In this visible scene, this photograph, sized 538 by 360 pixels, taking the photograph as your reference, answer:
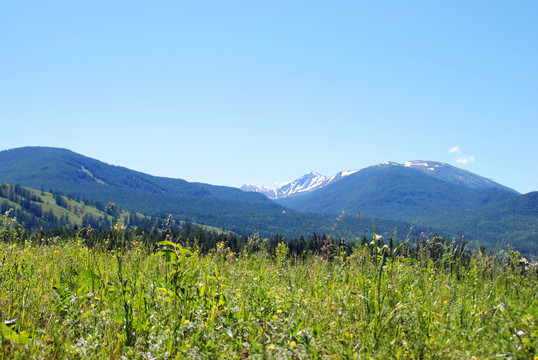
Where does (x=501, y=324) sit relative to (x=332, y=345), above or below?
above

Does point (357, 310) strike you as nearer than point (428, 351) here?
Result: No

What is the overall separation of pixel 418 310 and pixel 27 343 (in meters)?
4.25

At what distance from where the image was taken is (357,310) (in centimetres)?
425

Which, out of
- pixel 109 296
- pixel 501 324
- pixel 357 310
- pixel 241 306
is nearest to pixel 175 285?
pixel 241 306

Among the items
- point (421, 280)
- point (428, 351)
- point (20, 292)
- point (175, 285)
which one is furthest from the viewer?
Result: point (421, 280)

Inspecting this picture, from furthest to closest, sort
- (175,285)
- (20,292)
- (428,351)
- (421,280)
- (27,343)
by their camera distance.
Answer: (421,280), (20,292), (175,285), (428,351), (27,343)

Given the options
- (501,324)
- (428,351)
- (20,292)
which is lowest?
(20,292)

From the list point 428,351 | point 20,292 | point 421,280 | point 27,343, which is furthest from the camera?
point 421,280

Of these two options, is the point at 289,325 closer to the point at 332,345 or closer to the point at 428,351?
the point at 332,345

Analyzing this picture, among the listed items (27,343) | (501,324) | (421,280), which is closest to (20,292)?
(27,343)

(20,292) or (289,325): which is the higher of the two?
(289,325)

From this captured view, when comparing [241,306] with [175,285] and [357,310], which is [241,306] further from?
[357,310]

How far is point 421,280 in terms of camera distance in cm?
684

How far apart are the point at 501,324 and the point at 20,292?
5.83 meters
